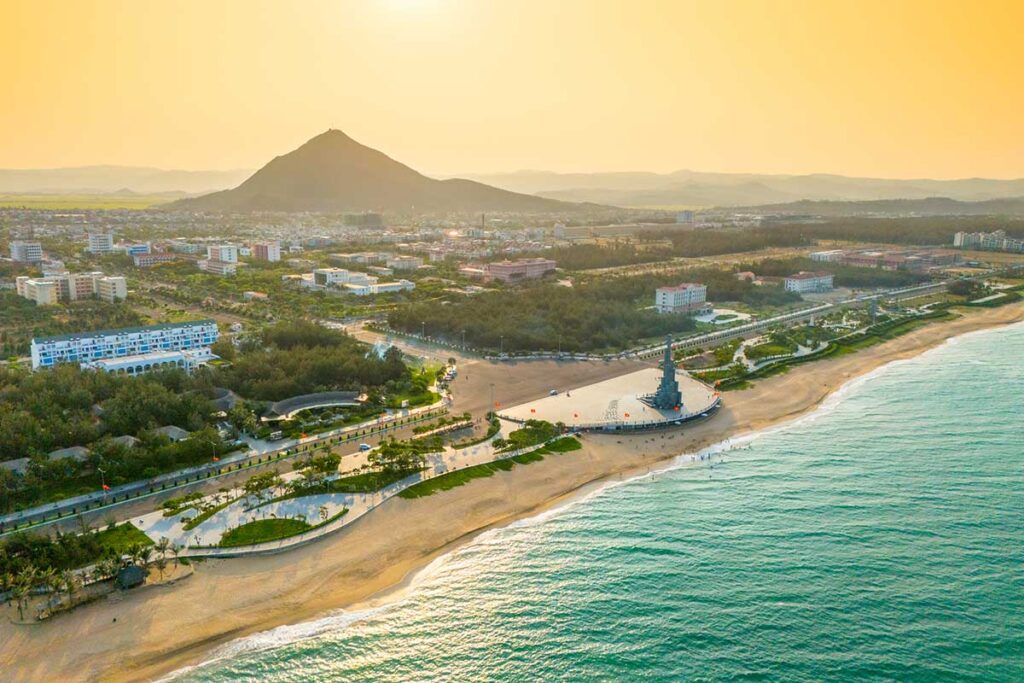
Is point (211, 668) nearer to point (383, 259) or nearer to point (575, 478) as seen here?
point (575, 478)

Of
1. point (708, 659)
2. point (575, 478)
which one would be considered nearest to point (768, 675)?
point (708, 659)

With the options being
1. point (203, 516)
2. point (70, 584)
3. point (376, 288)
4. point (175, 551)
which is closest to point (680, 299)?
→ point (376, 288)

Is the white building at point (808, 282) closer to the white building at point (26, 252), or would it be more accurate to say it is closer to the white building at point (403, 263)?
the white building at point (403, 263)

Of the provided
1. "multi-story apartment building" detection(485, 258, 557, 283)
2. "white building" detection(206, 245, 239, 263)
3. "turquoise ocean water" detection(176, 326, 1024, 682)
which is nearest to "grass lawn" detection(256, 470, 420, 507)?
"turquoise ocean water" detection(176, 326, 1024, 682)

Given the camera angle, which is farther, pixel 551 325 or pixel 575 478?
pixel 551 325

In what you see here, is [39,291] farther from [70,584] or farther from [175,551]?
[70,584]

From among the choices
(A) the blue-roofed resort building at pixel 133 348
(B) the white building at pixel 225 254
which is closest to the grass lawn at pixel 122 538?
(A) the blue-roofed resort building at pixel 133 348
